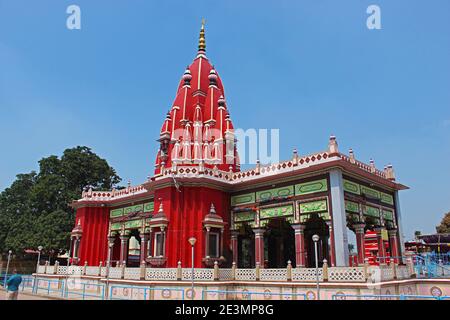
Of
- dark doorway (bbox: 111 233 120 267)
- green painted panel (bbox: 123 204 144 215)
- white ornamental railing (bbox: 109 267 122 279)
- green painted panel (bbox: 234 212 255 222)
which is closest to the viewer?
white ornamental railing (bbox: 109 267 122 279)

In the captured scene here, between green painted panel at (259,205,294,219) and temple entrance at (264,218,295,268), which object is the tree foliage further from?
green painted panel at (259,205,294,219)

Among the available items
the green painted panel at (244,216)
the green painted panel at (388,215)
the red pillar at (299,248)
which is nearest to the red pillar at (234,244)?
the green painted panel at (244,216)

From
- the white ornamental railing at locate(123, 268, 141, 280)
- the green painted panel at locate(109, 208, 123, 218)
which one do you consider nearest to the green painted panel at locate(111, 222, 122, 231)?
the green painted panel at locate(109, 208, 123, 218)

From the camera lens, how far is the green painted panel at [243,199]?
19731 millimetres

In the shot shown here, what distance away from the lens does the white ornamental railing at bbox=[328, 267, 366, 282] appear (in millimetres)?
13258

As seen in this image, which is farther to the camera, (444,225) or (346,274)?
(444,225)

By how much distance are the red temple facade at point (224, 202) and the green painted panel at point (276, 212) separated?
→ 51 mm

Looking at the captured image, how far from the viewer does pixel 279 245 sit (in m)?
22.7

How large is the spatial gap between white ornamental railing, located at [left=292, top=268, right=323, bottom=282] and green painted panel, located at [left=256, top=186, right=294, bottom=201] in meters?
4.06

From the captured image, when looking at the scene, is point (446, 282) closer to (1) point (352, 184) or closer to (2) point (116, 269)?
(1) point (352, 184)

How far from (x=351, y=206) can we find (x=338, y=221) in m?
1.79

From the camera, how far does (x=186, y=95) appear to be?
81.3 feet

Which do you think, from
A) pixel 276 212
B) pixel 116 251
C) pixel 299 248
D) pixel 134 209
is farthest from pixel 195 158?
pixel 116 251

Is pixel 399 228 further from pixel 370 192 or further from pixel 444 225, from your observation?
pixel 444 225
